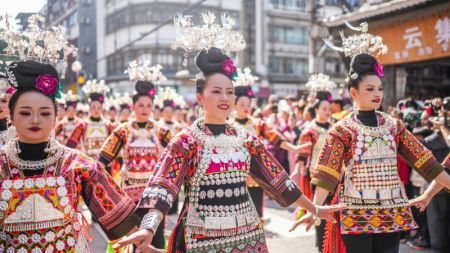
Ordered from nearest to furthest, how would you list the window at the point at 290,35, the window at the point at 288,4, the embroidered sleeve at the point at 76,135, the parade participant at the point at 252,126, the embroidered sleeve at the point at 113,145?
1. the embroidered sleeve at the point at 113,145
2. the parade participant at the point at 252,126
3. the embroidered sleeve at the point at 76,135
4. the window at the point at 288,4
5. the window at the point at 290,35

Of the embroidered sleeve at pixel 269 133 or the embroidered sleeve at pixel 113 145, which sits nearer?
the embroidered sleeve at pixel 113 145

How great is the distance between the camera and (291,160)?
1089cm

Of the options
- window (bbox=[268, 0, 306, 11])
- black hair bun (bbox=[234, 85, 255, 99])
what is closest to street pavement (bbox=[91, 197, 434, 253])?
black hair bun (bbox=[234, 85, 255, 99])

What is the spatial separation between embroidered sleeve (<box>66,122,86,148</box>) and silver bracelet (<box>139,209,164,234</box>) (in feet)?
17.4

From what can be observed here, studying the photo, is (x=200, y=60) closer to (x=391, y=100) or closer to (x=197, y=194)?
(x=197, y=194)

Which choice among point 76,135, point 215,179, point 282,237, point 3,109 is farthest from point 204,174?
point 76,135

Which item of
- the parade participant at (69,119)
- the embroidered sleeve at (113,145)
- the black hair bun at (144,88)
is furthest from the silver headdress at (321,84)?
the parade participant at (69,119)

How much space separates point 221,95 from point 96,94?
6.17 m

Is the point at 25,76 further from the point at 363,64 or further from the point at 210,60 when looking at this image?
the point at 363,64

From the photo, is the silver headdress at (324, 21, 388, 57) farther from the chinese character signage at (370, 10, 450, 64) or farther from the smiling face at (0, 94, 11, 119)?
the chinese character signage at (370, 10, 450, 64)

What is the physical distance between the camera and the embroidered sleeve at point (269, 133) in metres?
6.95

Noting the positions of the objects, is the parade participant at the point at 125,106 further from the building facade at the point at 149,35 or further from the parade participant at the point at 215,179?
the building facade at the point at 149,35

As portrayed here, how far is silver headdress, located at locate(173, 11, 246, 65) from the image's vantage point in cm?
370

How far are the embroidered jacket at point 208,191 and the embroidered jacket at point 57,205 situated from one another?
218mm
